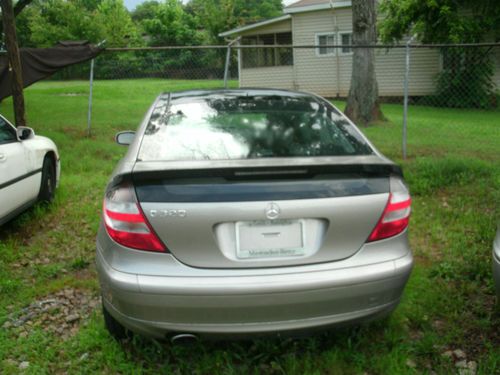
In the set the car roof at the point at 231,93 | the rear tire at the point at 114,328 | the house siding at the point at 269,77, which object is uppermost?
the car roof at the point at 231,93

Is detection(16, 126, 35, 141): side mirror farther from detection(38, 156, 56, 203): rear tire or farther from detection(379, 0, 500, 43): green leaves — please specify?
detection(379, 0, 500, 43): green leaves

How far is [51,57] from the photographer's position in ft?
31.9

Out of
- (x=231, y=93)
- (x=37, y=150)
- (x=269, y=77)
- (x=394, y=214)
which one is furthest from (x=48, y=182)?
(x=269, y=77)

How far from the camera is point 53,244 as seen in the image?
4.85 metres

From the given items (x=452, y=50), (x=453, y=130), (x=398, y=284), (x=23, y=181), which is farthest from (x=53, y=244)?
(x=452, y=50)

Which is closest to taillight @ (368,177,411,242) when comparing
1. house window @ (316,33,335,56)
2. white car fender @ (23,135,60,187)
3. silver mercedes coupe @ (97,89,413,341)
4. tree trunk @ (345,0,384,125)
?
silver mercedes coupe @ (97,89,413,341)

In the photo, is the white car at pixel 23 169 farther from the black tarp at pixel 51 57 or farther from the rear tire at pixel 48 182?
the black tarp at pixel 51 57

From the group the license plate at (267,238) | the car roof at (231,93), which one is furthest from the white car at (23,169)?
the license plate at (267,238)

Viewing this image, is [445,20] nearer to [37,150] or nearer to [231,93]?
[37,150]

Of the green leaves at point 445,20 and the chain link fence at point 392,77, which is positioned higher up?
the green leaves at point 445,20

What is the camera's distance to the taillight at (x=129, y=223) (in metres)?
2.29

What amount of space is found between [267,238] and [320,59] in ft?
63.9

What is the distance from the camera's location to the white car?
4.54 meters

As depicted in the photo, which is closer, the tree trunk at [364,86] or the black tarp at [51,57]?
the black tarp at [51,57]
